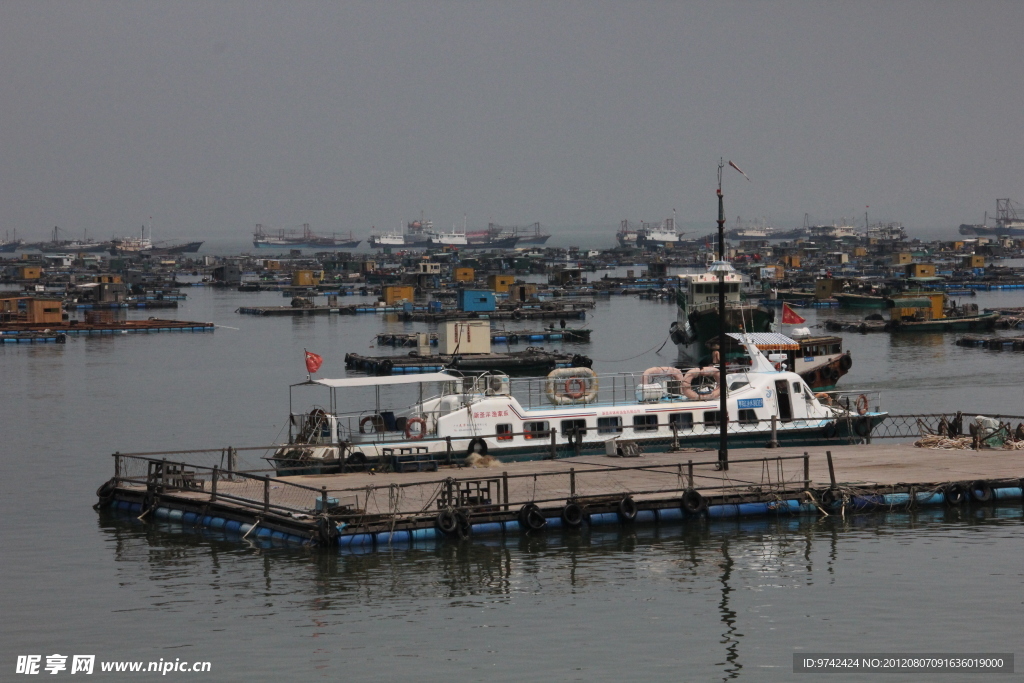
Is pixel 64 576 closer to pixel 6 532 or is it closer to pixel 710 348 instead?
pixel 6 532

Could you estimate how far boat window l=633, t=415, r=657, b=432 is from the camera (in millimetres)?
41312

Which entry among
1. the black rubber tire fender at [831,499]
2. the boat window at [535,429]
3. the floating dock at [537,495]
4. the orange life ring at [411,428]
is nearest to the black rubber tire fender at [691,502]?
A: the floating dock at [537,495]

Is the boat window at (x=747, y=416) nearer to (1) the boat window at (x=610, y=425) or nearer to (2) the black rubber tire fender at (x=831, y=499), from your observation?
(1) the boat window at (x=610, y=425)

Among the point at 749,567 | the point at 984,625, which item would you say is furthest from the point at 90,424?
the point at 984,625

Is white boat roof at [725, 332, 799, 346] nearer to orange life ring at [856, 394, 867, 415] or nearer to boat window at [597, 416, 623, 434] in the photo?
orange life ring at [856, 394, 867, 415]

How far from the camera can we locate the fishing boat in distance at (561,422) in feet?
127

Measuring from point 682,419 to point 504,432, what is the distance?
5.99m

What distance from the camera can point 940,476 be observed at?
3522 centimetres

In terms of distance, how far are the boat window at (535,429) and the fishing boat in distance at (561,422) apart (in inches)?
1.3

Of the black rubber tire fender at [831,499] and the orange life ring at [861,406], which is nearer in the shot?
the black rubber tire fender at [831,499]

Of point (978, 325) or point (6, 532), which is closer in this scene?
point (6, 532)

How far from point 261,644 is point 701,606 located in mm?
9183

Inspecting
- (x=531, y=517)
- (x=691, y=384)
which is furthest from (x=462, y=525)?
(x=691, y=384)

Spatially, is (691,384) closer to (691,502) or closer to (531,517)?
(691,502)
